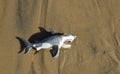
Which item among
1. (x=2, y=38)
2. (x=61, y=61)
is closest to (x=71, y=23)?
(x=61, y=61)

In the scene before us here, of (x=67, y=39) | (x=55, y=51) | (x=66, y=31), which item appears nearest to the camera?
(x=55, y=51)

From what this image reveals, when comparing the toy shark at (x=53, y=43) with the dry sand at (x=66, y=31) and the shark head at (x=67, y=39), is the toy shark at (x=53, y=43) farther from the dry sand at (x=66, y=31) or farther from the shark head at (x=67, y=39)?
the dry sand at (x=66, y=31)

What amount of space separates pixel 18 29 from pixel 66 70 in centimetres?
123

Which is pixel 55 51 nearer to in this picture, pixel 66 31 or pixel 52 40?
pixel 52 40

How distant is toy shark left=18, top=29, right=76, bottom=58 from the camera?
844 centimetres

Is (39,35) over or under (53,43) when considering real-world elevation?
over

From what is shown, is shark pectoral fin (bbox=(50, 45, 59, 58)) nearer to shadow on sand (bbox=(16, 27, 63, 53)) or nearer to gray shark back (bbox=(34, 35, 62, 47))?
gray shark back (bbox=(34, 35, 62, 47))

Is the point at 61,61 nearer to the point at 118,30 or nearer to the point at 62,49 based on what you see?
the point at 62,49

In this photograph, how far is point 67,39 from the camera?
862 centimetres

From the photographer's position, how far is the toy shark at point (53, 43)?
27.7 ft

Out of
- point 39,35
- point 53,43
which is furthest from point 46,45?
point 39,35

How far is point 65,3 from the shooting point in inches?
359

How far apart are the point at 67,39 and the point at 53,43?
A: 0.98ft

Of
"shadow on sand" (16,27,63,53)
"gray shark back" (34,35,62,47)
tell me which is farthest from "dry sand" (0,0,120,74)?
"gray shark back" (34,35,62,47)
